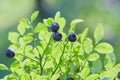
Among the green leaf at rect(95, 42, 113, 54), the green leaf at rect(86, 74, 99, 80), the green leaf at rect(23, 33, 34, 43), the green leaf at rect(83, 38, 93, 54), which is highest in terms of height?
the green leaf at rect(23, 33, 34, 43)

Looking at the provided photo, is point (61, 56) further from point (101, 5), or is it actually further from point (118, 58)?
point (101, 5)

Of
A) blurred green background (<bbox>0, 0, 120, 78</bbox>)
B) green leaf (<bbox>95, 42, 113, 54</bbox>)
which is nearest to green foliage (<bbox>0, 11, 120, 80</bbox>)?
green leaf (<bbox>95, 42, 113, 54</bbox>)

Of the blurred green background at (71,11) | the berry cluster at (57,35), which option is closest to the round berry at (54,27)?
the berry cluster at (57,35)

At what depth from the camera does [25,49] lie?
2.50 ft

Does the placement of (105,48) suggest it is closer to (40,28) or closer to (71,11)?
(40,28)

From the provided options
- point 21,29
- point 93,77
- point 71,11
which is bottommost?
point 93,77

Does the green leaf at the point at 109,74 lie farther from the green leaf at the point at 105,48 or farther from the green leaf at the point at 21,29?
the green leaf at the point at 21,29

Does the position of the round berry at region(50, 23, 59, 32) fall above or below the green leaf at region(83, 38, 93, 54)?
above

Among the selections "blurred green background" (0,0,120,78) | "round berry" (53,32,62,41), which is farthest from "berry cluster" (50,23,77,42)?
"blurred green background" (0,0,120,78)

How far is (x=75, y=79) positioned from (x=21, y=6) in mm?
4168

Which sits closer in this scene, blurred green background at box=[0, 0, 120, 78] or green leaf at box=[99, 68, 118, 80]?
green leaf at box=[99, 68, 118, 80]

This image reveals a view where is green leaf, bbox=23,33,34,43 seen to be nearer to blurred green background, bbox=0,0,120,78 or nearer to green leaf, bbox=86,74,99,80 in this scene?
green leaf, bbox=86,74,99,80

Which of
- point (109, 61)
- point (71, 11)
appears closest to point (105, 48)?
point (109, 61)

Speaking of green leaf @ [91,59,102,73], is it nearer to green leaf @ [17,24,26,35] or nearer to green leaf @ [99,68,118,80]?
green leaf @ [99,68,118,80]
